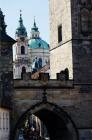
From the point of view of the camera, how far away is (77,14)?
36406 millimetres

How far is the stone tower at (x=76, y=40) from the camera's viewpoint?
35.7 metres

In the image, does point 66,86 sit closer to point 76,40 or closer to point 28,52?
point 76,40

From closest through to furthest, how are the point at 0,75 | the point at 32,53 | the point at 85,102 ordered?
the point at 0,75 < the point at 85,102 < the point at 32,53

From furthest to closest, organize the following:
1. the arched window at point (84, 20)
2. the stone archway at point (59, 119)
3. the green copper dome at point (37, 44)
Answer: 1. the green copper dome at point (37, 44)
2. the arched window at point (84, 20)
3. the stone archway at point (59, 119)

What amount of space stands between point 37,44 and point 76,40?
104m

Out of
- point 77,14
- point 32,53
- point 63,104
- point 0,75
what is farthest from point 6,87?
point 32,53

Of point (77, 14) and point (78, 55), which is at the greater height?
point (77, 14)

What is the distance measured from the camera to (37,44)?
14000 cm

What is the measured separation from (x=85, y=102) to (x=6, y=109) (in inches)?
213

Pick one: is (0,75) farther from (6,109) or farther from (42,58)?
(42,58)

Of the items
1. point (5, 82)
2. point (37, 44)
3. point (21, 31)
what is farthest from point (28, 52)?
point (5, 82)

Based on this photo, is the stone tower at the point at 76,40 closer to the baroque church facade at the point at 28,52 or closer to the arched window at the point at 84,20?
the arched window at the point at 84,20

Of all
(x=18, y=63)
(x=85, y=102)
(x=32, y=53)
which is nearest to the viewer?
(x=85, y=102)

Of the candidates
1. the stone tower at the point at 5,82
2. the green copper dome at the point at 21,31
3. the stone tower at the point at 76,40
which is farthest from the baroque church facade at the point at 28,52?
the stone tower at the point at 5,82
